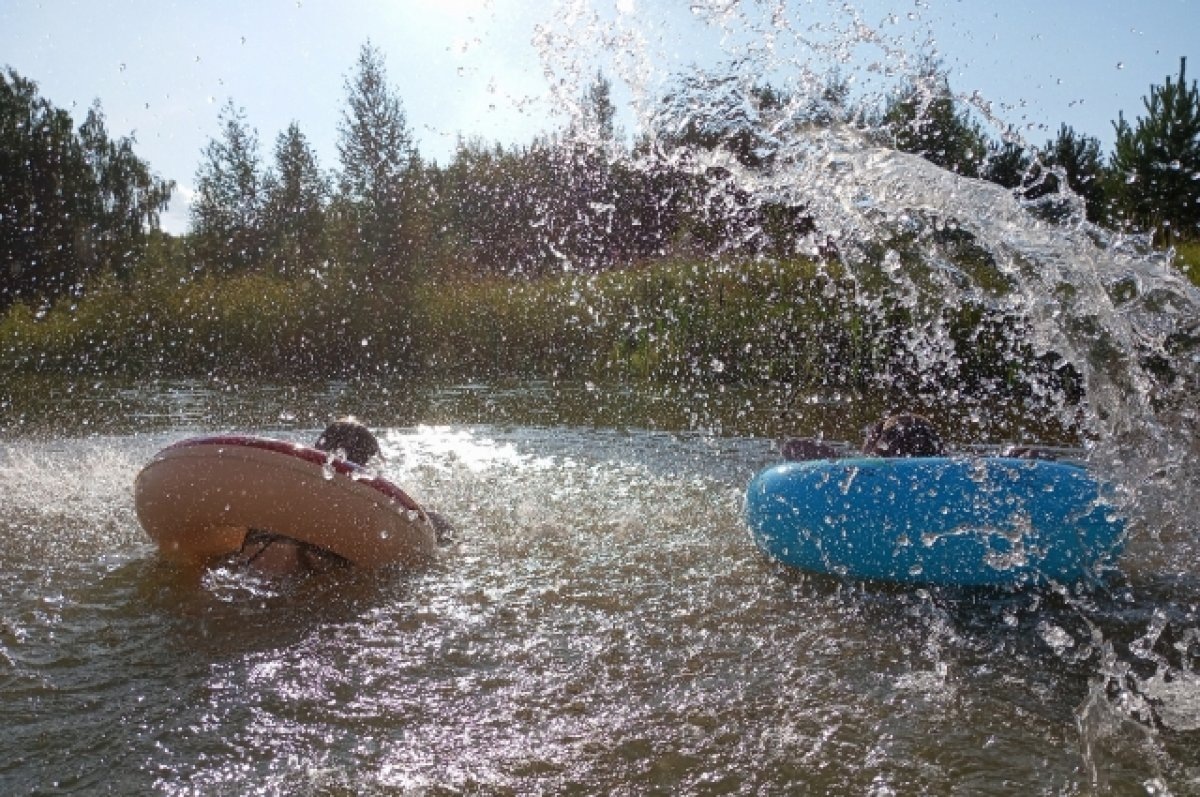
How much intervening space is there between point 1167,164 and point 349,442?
18419mm

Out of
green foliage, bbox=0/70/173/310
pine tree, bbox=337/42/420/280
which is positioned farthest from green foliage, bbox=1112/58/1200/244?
green foliage, bbox=0/70/173/310

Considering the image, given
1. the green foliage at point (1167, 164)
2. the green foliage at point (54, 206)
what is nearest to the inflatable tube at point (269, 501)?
the green foliage at point (1167, 164)

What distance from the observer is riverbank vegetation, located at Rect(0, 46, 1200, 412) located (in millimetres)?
12438

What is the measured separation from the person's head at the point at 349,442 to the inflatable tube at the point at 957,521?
218 cm

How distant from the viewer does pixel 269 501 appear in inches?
167

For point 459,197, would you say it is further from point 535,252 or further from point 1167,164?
point 1167,164

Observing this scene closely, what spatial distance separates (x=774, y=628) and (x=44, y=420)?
8783 mm

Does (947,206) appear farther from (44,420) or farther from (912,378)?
(44,420)

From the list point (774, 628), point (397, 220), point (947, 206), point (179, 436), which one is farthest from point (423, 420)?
point (397, 220)

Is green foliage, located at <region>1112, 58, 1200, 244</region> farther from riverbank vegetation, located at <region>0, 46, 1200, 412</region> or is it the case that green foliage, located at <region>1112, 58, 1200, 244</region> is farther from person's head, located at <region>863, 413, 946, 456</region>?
person's head, located at <region>863, 413, 946, 456</region>

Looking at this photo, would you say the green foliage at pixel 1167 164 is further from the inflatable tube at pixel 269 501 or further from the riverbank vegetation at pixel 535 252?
the inflatable tube at pixel 269 501


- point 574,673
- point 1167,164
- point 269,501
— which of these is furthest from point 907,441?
point 1167,164

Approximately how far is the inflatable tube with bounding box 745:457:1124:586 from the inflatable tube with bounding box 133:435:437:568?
179 centimetres

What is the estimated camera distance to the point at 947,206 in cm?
560
